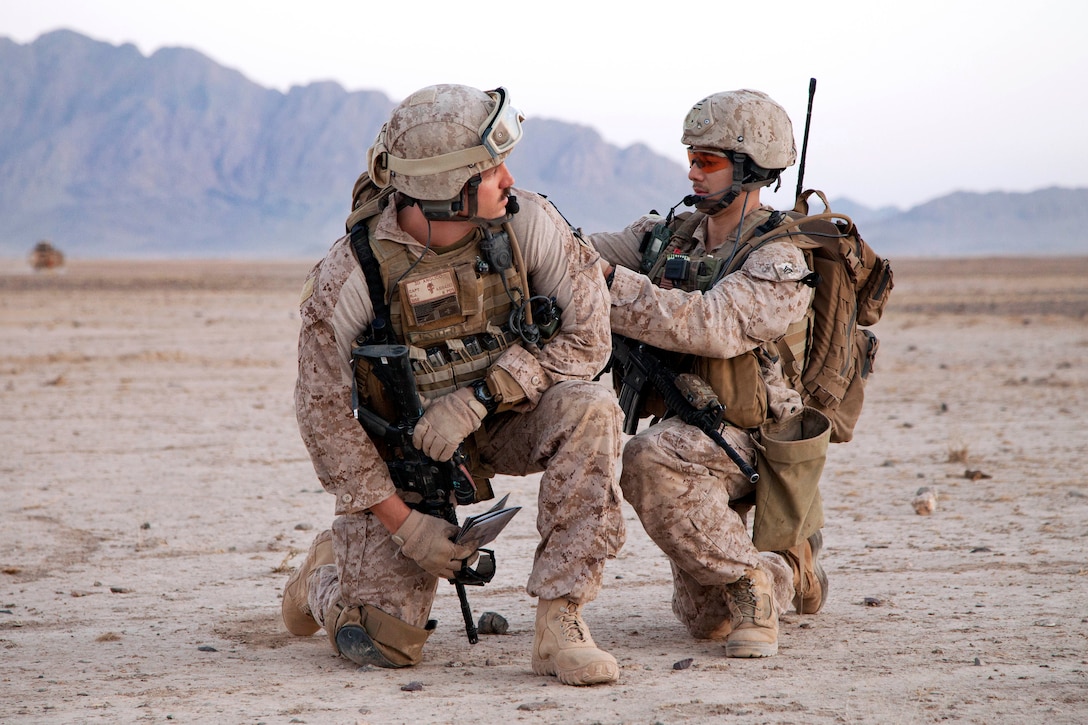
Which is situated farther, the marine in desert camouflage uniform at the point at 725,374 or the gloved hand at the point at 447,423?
the marine in desert camouflage uniform at the point at 725,374

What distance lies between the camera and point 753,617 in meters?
4.64

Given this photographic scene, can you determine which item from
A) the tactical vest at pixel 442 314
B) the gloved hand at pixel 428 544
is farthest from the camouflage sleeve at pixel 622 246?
the gloved hand at pixel 428 544

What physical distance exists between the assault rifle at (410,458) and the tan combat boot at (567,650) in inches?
14.1

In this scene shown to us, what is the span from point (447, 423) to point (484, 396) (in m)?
0.18

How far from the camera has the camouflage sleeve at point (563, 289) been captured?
14.6 feet

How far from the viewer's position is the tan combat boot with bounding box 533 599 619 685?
4141 millimetres

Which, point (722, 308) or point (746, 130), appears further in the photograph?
point (746, 130)

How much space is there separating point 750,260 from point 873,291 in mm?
712

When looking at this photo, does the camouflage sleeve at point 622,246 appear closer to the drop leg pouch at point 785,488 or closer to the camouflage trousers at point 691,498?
the camouflage trousers at point 691,498

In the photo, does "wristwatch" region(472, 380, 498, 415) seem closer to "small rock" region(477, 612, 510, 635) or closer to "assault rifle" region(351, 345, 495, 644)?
"assault rifle" region(351, 345, 495, 644)

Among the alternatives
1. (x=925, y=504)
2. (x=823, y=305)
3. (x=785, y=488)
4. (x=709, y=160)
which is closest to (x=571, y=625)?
(x=785, y=488)

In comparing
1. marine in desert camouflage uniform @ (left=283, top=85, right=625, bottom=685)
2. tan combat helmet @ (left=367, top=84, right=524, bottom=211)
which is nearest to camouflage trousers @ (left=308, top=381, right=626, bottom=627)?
marine in desert camouflage uniform @ (left=283, top=85, right=625, bottom=685)

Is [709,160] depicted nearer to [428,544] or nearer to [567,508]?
[567,508]

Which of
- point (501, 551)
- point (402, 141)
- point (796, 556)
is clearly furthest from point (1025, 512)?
point (402, 141)
